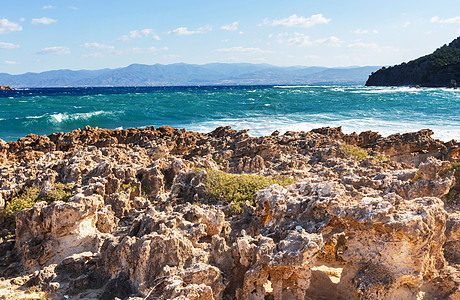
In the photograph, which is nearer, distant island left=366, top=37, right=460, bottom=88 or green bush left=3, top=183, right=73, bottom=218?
green bush left=3, top=183, right=73, bottom=218

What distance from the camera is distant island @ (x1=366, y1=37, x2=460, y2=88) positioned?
256ft

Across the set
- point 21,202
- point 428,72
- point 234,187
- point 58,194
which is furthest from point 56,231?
point 428,72

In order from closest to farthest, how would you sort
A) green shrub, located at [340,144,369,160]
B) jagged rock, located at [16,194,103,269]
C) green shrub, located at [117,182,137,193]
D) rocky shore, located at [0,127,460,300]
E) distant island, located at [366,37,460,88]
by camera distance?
rocky shore, located at [0,127,460,300], jagged rock, located at [16,194,103,269], green shrub, located at [117,182,137,193], green shrub, located at [340,144,369,160], distant island, located at [366,37,460,88]

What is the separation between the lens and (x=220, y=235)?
20.4 feet

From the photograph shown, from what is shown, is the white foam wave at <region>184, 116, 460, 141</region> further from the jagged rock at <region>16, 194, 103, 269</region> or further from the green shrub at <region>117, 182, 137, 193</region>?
the jagged rock at <region>16, 194, 103, 269</region>

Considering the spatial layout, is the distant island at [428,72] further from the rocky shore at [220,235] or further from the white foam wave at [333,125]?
the rocky shore at [220,235]

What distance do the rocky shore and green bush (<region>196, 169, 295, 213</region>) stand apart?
147mm

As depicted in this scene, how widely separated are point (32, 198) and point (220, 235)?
3.93 m

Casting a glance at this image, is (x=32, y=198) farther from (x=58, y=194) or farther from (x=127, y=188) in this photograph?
(x=127, y=188)

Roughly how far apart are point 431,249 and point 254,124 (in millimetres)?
23183

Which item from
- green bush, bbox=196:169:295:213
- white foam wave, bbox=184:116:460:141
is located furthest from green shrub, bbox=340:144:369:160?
white foam wave, bbox=184:116:460:141

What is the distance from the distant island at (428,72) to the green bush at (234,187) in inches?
2923

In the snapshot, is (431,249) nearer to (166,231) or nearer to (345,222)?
(345,222)

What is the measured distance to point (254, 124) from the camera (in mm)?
27953
